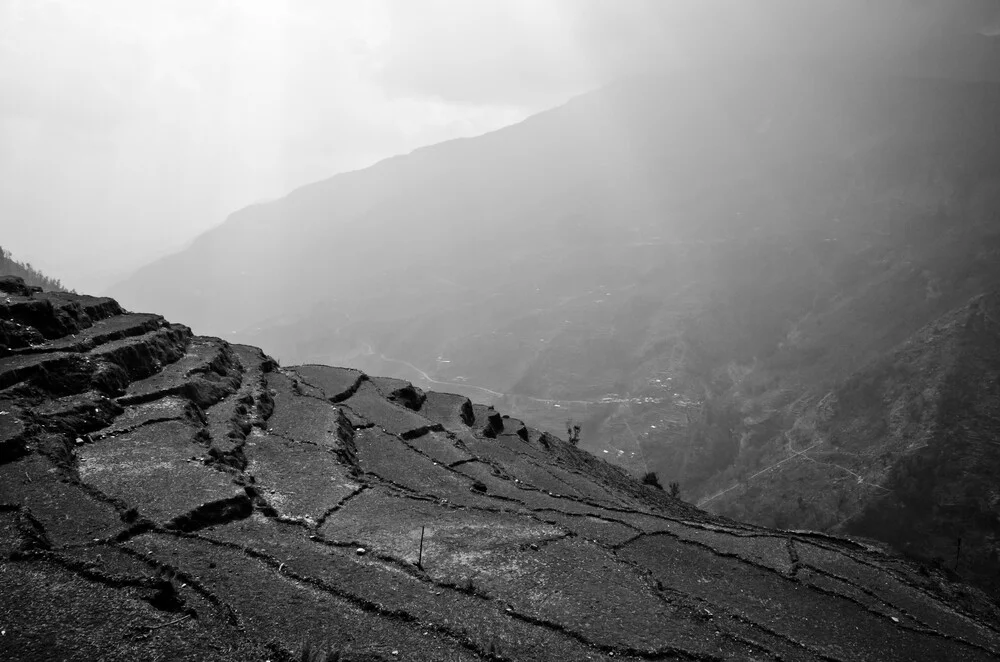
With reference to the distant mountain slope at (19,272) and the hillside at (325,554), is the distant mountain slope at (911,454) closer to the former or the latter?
the hillside at (325,554)

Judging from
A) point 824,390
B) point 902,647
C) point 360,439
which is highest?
point 824,390

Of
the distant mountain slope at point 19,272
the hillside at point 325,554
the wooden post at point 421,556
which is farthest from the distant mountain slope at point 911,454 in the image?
the distant mountain slope at point 19,272

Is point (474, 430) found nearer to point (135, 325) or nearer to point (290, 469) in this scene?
point (290, 469)

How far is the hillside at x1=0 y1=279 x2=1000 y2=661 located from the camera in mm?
10789

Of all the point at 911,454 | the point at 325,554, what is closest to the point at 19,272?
the point at 325,554

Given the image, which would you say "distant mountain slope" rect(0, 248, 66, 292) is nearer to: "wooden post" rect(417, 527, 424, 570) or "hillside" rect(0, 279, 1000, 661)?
"hillside" rect(0, 279, 1000, 661)

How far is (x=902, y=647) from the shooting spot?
15.0 metres

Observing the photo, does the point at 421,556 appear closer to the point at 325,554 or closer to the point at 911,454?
the point at 325,554

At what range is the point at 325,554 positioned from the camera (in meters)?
14.2

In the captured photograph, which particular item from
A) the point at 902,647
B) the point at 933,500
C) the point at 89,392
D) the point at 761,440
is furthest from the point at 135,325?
the point at 761,440

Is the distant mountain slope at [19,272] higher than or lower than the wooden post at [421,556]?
higher

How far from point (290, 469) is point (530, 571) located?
34.2 feet

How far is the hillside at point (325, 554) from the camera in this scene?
10.8m

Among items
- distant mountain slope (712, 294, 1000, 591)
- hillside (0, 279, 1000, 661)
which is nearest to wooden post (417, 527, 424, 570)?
hillside (0, 279, 1000, 661)
